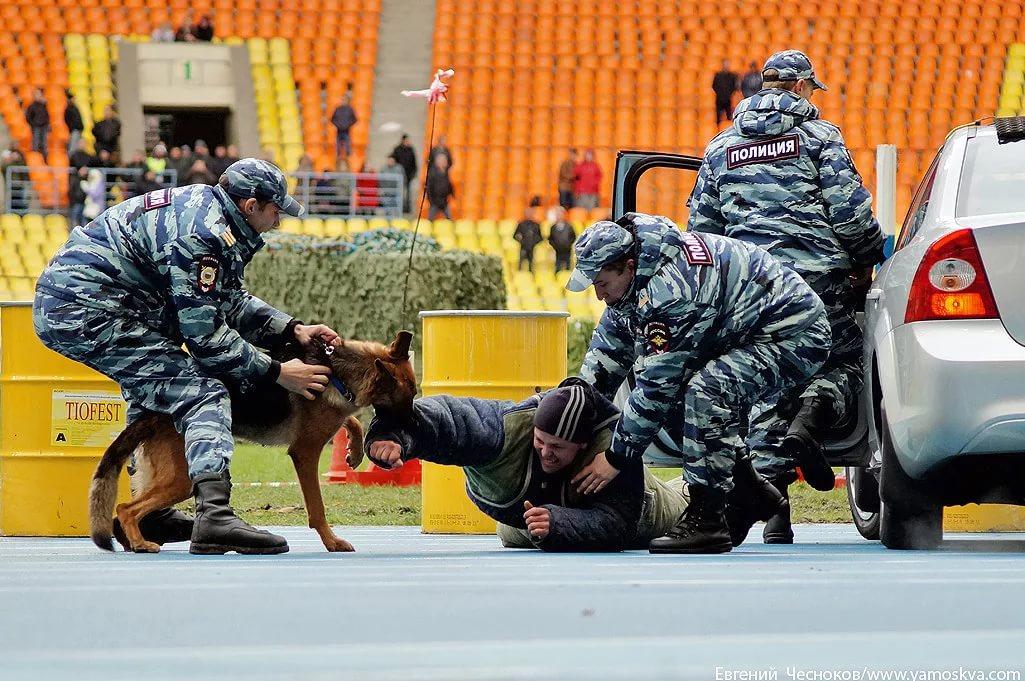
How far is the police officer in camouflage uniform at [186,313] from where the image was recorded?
5.88 meters

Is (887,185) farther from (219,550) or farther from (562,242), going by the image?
(562,242)

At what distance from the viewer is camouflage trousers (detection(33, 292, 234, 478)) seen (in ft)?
19.7

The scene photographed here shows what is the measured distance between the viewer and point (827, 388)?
6598 mm

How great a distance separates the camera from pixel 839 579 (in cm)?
436

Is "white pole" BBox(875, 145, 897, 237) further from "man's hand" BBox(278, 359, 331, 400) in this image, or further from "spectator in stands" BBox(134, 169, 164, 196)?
"spectator in stands" BBox(134, 169, 164, 196)

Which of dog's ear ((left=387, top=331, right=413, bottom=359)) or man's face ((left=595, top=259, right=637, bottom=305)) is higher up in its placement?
man's face ((left=595, top=259, right=637, bottom=305))

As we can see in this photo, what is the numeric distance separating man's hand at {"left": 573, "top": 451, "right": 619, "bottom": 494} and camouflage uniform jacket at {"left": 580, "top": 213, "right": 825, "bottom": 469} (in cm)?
4

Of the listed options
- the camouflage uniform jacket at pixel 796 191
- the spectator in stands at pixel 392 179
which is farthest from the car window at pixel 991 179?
the spectator in stands at pixel 392 179

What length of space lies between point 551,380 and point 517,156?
18.8m

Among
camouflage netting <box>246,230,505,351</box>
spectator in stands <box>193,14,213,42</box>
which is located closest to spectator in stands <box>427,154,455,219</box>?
camouflage netting <box>246,230,505,351</box>

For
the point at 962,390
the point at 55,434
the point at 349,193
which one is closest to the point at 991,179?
the point at 962,390

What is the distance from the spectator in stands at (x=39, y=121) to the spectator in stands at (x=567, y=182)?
7627mm

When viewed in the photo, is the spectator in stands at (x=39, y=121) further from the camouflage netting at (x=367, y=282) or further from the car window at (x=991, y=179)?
the car window at (x=991, y=179)

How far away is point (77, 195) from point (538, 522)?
18.2 m
